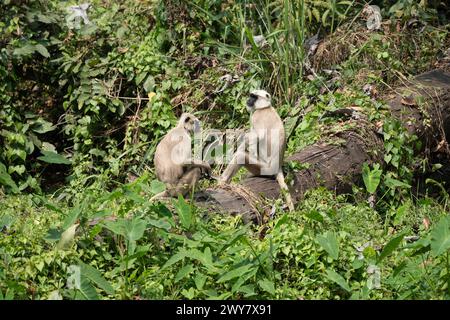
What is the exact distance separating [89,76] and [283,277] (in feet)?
15.1

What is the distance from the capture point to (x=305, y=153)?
28.7ft

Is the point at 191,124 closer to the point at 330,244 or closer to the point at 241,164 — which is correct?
the point at 241,164

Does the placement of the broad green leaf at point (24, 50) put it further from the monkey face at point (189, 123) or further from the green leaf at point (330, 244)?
the green leaf at point (330, 244)

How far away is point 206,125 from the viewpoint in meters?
10.3

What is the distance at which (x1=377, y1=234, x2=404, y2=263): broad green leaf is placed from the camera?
6320 millimetres

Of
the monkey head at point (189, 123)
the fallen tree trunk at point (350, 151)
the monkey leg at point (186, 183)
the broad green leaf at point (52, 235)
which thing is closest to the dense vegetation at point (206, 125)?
the broad green leaf at point (52, 235)

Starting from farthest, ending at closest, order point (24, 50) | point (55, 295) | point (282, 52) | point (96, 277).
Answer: point (282, 52) → point (24, 50) → point (96, 277) → point (55, 295)

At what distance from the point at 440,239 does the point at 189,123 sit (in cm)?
304

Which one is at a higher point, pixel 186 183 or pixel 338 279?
pixel 338 279

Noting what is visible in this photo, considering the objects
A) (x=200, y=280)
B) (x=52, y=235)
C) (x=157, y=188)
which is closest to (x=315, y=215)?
(x=200, y=280)

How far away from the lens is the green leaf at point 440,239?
6199mm

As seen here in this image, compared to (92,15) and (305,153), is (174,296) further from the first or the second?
(92,15)

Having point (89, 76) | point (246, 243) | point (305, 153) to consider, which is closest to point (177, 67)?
point (89, 76)

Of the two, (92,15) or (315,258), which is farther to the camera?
(92,15)
